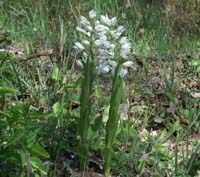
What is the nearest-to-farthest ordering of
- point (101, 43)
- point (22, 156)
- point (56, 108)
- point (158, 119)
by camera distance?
1. point (22, 156)
2. point (101, 43)
3. point (56, 108)
4. point (158, 119)

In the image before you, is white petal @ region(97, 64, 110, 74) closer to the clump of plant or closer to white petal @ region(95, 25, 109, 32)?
the clump of plant

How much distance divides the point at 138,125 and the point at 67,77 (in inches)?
26.5

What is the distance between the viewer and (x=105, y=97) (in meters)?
3.61

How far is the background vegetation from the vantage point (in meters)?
2.83

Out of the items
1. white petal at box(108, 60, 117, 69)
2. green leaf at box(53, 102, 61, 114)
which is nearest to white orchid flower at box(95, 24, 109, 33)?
white petal at box(108, 60, 117, 69)

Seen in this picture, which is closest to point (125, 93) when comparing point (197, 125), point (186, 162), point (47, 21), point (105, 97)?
point (105, 97)

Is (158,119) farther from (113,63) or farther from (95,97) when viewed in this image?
(113,63)

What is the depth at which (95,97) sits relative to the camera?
3.75 m

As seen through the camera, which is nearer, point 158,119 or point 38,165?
point 38,165

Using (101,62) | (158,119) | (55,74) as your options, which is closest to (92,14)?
(101,62)

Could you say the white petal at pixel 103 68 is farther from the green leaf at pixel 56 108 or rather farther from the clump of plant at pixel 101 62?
the green leaf at pixel 56 108

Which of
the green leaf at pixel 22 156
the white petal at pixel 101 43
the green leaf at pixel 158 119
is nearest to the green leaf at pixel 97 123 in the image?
the white petal at pixel 101 43

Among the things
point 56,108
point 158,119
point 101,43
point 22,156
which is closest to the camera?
point 22,156

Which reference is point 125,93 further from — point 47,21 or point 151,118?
point 47,21
